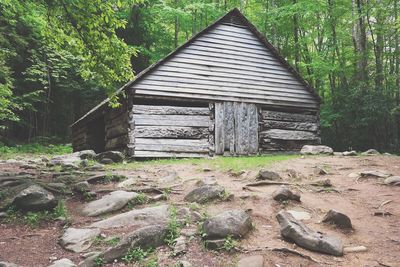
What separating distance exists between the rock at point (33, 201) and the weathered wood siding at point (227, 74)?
789 centimetres

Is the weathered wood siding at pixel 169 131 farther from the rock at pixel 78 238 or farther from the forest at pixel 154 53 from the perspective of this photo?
the rock at pixel 78 238

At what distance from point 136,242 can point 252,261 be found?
136 centimetres

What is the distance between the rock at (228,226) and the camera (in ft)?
13.0

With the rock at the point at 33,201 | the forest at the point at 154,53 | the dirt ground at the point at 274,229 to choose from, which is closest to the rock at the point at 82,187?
the dirt ground at the point at 274,229

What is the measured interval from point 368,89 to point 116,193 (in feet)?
54.0

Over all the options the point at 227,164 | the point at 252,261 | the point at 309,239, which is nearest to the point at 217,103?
the point at 227,164

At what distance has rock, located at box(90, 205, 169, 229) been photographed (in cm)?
467

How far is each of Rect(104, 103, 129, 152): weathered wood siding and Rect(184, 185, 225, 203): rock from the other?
7.79 m

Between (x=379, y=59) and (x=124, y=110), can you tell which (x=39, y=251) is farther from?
(x=379, y=59)

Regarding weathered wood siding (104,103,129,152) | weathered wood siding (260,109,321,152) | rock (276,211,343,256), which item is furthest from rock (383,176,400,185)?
weathered wood siding (104,103,129,152)

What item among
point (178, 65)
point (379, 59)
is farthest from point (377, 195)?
point (379, 59)

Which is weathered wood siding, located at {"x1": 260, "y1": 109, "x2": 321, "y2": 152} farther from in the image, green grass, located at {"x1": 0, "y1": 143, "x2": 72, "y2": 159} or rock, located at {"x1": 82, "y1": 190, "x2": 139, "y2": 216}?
green grass, located at {"x1": 0, "y1": 143, "x2": 72, "y2": 159}

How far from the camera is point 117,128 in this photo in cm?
1462

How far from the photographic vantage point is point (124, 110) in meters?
13.9
